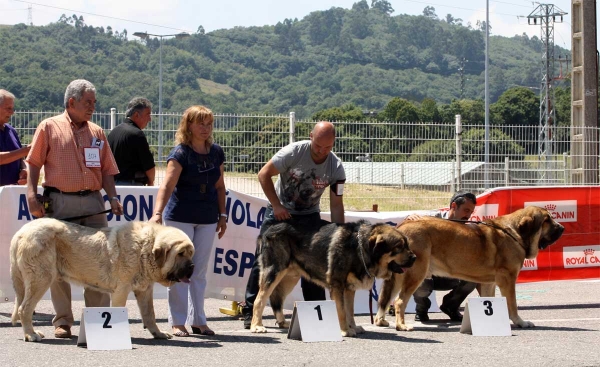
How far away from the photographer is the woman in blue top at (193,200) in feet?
27.0

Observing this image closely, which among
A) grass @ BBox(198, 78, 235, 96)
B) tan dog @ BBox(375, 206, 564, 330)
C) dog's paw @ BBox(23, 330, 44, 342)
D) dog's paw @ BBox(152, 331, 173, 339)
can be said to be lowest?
dog's paw @ BBox(152, 331, 173, 339)

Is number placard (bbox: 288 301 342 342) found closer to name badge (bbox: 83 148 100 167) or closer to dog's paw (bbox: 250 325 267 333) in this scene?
dog's paw (bbox: 250 325 267 333)

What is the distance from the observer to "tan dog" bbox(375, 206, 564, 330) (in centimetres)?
892

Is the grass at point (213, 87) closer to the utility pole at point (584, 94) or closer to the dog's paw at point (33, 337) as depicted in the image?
the utility pole at point (584, 94)

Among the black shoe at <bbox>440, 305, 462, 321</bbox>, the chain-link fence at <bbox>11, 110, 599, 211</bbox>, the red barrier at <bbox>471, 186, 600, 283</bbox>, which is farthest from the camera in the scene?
the chain-link fence at <bbox>11, 110, 599, 211</bbox>

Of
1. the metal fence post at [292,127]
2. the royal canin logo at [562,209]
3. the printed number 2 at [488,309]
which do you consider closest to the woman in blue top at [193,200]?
the printed number 2 at [488,309]

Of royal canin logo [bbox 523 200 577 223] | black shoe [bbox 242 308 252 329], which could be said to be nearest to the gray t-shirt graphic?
black shoe [bbox 242 308 252 329]

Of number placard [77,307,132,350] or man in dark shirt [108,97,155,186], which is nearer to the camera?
number placard [77,307,132,350]

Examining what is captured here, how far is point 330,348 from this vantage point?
25.0ft

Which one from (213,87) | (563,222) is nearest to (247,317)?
(563,222)

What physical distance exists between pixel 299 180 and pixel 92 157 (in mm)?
2005

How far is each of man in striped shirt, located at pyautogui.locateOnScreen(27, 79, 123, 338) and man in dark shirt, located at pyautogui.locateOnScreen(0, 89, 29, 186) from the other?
1.09 m

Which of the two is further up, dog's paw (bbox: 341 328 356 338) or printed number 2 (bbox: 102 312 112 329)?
printed number 2 (bbox: 102 312 112 329)

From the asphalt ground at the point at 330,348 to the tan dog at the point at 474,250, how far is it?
385 mm
